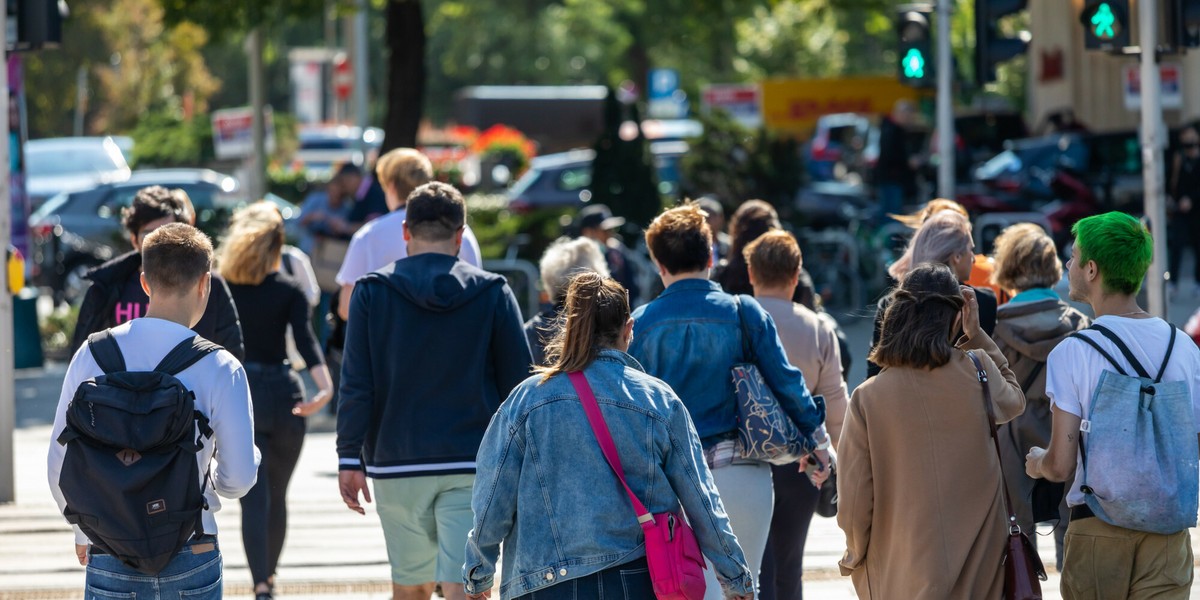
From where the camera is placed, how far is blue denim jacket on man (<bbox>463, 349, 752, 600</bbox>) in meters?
4.02

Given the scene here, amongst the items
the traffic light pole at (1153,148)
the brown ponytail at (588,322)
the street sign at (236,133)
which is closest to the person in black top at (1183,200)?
the traffic light pole at (1153,148)

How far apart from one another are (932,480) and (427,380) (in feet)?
6.08

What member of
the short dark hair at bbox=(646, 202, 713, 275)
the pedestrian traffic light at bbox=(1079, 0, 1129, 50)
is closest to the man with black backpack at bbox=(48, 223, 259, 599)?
the short dark hair at bbox=(646, 202, 713, 275)

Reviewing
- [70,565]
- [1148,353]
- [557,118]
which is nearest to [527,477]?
[1148,353]

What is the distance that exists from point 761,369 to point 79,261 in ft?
62.5

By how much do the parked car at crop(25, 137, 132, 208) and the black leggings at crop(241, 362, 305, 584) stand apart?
81.2 ft

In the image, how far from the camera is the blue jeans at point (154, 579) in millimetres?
4336

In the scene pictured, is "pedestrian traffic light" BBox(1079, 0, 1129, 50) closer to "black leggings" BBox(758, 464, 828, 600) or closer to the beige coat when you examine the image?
"black leggings" BBox(758, 464, 828, 600)

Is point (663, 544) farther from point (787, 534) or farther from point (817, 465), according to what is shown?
point (787, 534)

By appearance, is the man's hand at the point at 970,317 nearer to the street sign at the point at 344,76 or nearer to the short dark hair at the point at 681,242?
the short dark hair at the point at 681,242

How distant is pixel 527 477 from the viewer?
13.3ft

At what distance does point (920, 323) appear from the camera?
15.0 ft

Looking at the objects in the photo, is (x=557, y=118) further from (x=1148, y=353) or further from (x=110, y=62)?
(x=1148, y=353)

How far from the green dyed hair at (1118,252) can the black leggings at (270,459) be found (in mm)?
3432
